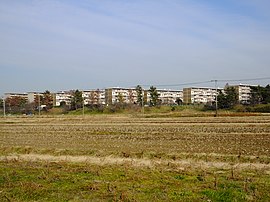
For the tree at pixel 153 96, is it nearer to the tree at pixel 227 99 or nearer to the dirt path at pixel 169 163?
the tree at pixel 227 99

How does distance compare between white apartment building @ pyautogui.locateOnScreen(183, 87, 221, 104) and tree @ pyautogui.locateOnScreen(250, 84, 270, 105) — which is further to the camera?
white apartment building @ pyautogui.locateOnScreen(183, 87, 221, 104)

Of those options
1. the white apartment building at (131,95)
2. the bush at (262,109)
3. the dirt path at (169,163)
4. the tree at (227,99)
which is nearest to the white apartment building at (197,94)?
the white apartment building at (131,95)

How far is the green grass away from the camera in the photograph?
853cm

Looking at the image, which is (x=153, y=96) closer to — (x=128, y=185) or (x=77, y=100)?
(x=77, y=100)

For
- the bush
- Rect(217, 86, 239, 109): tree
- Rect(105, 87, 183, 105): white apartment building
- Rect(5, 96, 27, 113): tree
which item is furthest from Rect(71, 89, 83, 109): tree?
the bush

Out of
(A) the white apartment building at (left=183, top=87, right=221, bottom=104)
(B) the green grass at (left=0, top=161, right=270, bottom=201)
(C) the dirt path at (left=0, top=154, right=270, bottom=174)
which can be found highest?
(A) the white apartment building at (left=183, top=87, right=221, bottom=104)

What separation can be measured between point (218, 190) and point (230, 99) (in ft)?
252

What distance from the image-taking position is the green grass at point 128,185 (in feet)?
28.0

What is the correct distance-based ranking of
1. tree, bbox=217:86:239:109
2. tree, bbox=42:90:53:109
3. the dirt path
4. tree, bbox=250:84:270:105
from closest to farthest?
the dirt path < tree, bbox=217:86:239:109 < tree, bbox=250:84:270:105 < tree, bbox=42:90:53:109

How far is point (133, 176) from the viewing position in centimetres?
1138

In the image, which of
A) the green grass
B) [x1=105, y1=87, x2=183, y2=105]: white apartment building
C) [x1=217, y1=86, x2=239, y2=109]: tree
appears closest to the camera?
the green grass

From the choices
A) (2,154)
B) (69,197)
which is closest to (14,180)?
(69,197)

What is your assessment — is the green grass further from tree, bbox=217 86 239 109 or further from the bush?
tree, bbox=217 86 239 109

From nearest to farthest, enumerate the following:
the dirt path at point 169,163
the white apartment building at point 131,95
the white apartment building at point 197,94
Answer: the dirt path at point 169,163 < the white apartment building at point 131,95 < the white apartment building at point 197,94
